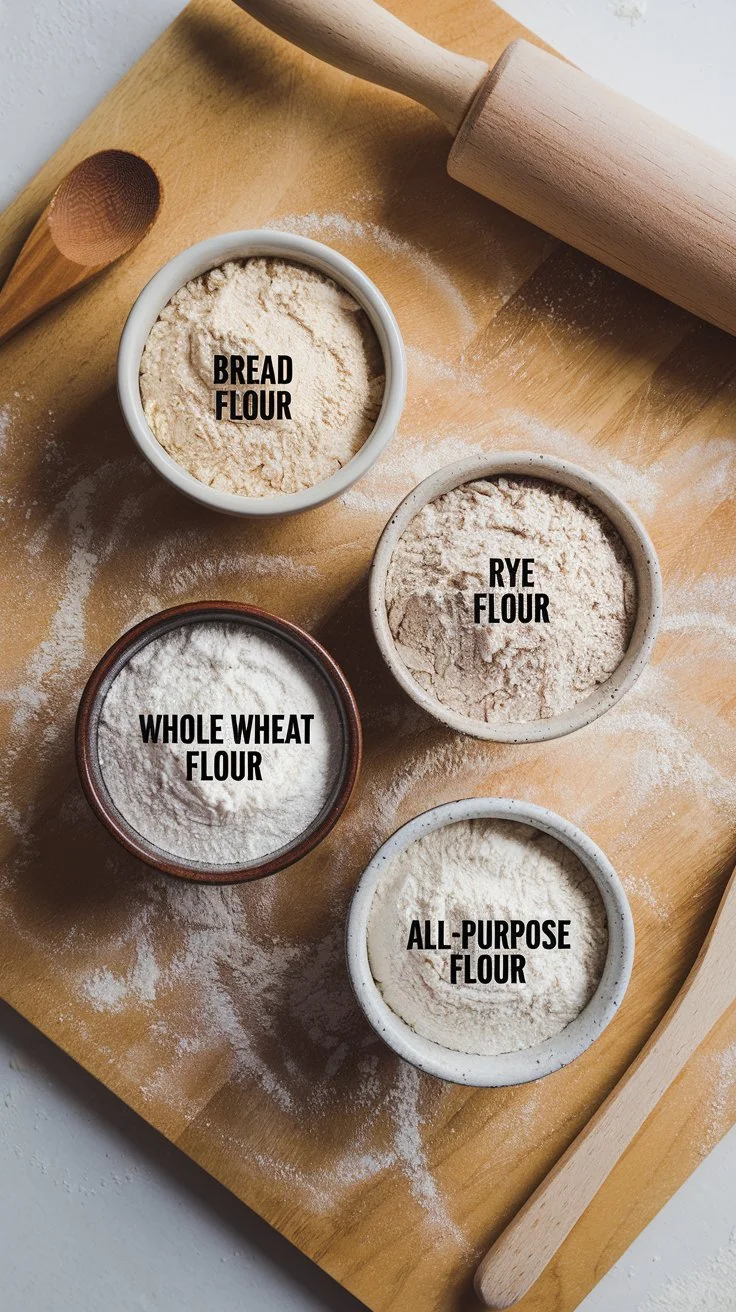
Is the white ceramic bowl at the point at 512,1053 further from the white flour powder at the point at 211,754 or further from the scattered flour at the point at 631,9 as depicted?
the scattered flour at the point at 631,9

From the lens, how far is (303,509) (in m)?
0.91

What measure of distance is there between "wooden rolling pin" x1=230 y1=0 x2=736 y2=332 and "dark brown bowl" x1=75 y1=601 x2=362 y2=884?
1.68 feet

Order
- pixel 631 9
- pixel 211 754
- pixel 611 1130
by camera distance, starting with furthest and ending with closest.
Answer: pixel 631 9
pixel 611 1130
pixel 211 754

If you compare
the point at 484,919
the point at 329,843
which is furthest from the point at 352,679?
the point at 484,919

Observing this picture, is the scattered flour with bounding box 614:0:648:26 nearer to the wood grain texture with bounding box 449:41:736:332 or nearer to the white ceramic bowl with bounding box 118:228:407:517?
the wood grain texture with bounding box 449:41:736:332

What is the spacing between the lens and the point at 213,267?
0.96 metres

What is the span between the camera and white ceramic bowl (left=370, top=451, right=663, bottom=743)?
2.92ft

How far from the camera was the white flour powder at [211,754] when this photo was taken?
0.89 meters

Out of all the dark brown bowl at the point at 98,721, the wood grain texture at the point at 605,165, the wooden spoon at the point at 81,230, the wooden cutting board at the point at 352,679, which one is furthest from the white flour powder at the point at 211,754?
the wood grain texture at the point at 605,165

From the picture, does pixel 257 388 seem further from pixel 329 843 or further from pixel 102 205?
pixel 329 843

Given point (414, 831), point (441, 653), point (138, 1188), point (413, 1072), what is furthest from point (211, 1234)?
point (441, 653)

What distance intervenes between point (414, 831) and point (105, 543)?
45 centimetres

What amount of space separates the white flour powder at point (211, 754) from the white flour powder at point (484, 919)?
121mm

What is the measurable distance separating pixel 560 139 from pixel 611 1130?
1.00m
